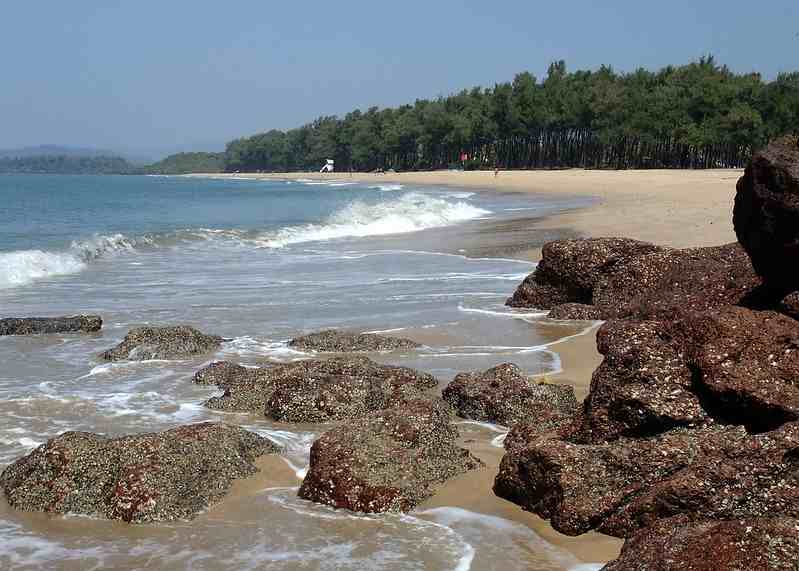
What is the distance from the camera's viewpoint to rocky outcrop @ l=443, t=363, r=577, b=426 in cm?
670

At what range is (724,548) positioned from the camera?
11.3 ft

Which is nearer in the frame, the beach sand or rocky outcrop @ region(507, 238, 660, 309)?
the beach sand

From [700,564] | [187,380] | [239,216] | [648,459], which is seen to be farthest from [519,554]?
[239,216]

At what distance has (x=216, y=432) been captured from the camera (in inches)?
232

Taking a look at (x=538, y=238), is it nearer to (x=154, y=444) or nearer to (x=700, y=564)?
(x=154, y=444)

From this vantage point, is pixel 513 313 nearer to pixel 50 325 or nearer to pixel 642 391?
pixel 50 325

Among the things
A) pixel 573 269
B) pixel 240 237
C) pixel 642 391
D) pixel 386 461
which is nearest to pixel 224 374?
pixel 386 461

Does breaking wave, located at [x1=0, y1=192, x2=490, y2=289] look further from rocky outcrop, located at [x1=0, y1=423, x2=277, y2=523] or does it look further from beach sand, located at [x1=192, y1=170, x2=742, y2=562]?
rocky outcrop, located at [x1=0, y1=423, x2=277, y2=523]

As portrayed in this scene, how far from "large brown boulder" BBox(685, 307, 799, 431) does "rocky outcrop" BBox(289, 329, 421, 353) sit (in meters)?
4.52

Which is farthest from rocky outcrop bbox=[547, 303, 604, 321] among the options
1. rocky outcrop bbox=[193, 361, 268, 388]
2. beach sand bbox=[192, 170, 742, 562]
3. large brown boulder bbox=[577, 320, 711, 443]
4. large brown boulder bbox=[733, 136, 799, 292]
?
large brown boulder bbox=[577, 320, 711, 443]

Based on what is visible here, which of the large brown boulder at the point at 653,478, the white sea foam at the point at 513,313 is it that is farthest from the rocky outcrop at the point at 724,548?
the white sea foam at the point at 513,313

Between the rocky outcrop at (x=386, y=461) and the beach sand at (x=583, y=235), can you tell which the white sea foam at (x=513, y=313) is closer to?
the beach sand at (x=583, y=235)

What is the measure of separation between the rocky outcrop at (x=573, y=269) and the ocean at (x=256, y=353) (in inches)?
15.7

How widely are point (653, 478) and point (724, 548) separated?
4.05ft
